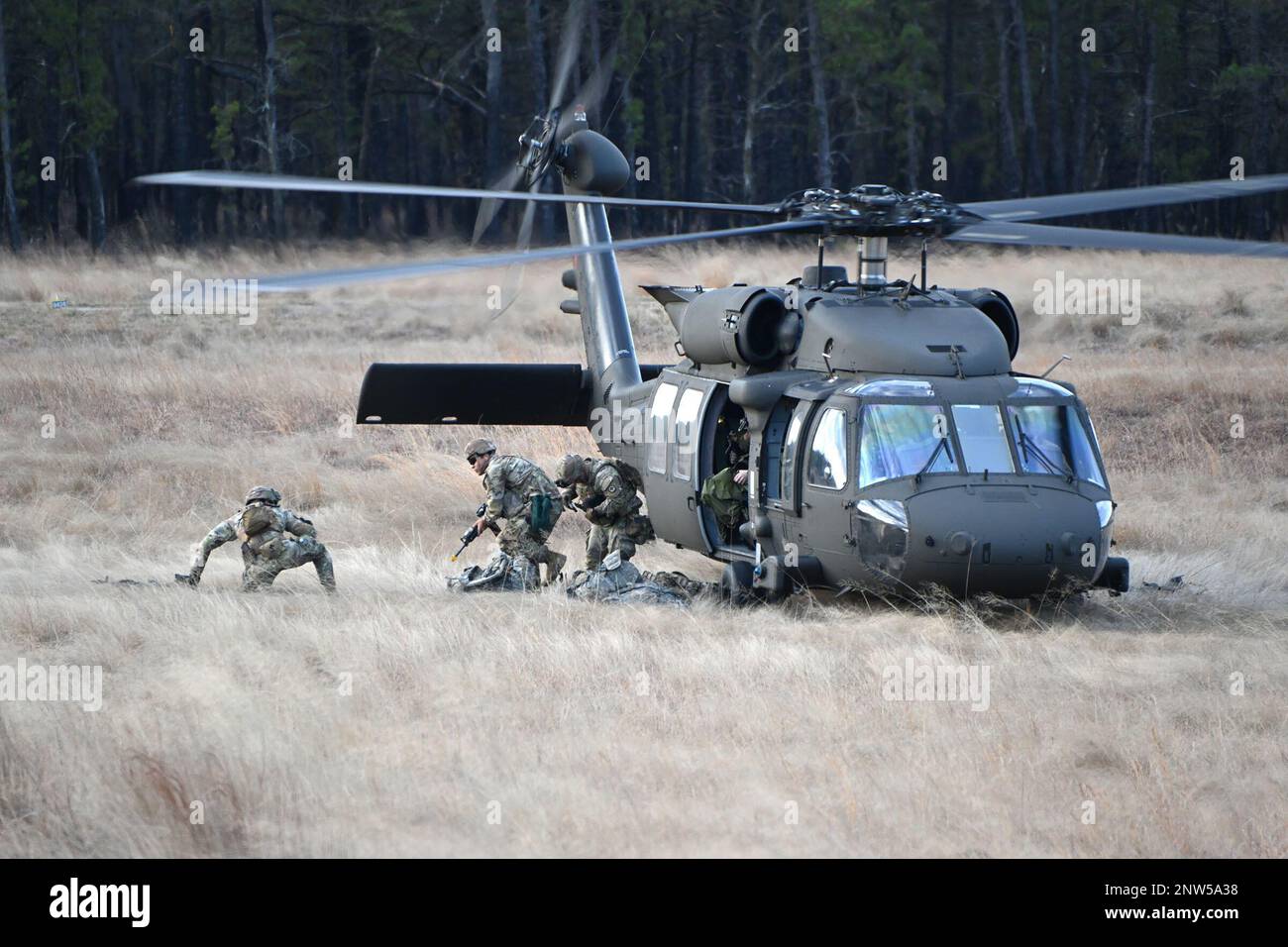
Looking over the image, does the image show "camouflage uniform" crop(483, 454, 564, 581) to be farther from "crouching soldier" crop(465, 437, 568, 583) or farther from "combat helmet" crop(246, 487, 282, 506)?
"combat helmet" crop(246, 487, 282, 506)

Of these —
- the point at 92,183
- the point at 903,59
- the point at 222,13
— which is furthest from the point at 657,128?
the point at 92,183

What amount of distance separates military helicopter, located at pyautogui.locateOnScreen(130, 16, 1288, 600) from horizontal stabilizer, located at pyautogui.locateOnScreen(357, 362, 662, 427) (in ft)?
0.19

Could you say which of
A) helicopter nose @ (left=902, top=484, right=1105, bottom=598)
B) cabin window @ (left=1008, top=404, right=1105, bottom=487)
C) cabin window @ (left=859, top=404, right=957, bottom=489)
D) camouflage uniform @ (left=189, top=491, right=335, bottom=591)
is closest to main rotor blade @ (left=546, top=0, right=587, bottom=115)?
camouflage uniform @ (left=189, top=491, right=335, bottom=591)

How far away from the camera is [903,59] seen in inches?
1531

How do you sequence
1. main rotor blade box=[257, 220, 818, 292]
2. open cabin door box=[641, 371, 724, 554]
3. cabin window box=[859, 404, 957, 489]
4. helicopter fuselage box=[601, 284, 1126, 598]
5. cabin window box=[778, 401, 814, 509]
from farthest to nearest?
open cabin door box=[641, 371, 724, 554] < cabin window box=[778, 401, 814, 509] < cabin window box=[859, 404, 957, 489] < helicopter fuselage box=[601, 284, 1126, 598] < main rotor blade box=[257, 220, 818, 292]

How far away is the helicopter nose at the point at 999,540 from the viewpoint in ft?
28.7

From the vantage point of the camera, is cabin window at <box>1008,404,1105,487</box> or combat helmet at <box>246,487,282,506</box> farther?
combat helmet at <box>246,487,282,506</box>

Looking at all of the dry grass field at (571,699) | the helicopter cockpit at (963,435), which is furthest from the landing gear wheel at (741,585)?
the helicopter cockpit at (963,435)

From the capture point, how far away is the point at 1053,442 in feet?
30.6

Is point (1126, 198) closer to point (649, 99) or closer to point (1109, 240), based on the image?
point (1109, 240)

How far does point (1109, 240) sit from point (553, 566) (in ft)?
14.4

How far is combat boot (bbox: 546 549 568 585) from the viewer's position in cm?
1105

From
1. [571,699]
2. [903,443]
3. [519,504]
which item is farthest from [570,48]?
[571,699]
